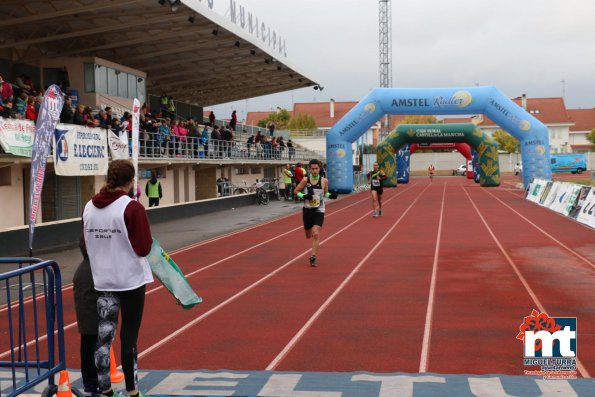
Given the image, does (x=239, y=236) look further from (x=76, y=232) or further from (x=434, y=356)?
(x=434, y=356)

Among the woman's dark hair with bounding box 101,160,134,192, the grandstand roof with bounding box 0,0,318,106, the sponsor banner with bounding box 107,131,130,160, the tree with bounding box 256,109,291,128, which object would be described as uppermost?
the tree with bounding box 256,109,291,128

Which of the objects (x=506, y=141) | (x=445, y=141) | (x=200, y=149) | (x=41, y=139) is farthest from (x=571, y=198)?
(x=506, y=141)

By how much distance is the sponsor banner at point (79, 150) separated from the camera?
17.3 m

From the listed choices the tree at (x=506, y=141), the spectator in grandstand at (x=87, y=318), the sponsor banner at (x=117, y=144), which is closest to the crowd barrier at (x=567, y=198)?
the sponsor banner at (x=117, y=144)

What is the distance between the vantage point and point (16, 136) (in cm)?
1548

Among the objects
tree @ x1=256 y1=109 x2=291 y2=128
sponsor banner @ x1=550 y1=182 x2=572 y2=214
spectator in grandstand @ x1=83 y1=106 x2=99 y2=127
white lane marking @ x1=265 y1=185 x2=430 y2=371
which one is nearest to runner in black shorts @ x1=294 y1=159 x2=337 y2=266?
white lane marking @ x1=265 y1=185 x2=430 y2=371

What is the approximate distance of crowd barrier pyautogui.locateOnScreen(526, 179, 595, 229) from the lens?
2070 centimetres

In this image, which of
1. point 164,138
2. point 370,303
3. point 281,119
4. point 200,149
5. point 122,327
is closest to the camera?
point 122,327

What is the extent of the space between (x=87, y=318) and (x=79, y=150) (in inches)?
543

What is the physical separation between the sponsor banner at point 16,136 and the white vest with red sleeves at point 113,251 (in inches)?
439

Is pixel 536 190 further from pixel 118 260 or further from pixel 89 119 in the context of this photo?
pixel 118 260

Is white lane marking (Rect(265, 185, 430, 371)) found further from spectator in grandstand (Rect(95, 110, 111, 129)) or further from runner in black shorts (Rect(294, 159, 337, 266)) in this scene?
spectator in grandstand (Rect(95, 110, 111, 129))

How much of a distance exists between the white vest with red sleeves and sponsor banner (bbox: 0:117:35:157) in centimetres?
1114

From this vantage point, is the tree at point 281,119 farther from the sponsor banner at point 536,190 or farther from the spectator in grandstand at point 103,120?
the spectator in grandstand at point 103,120
